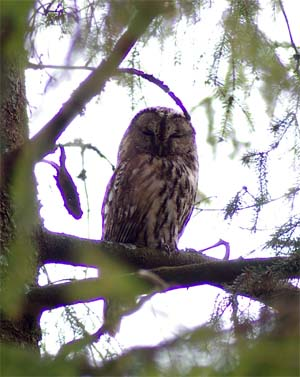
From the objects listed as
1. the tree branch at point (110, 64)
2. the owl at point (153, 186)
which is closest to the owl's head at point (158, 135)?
the owl at point (153, 186)

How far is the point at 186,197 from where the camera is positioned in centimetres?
460

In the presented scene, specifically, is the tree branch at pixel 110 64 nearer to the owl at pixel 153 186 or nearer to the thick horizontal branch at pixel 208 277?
the thick horizontal branch at pixel 208 277

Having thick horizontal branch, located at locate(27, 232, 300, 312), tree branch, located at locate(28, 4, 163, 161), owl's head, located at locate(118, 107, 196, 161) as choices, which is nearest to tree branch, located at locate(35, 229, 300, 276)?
thick horizontal branch, located at locate(27, 232, 300, 312)

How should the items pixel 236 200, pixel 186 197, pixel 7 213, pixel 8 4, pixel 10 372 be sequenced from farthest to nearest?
pixel 186 197 < pixel 236 200 < pixel 7 213 < pixel 8 4 < pixel 10 372

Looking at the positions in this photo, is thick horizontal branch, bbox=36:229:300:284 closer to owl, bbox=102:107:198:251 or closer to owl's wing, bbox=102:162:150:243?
owl, bbox=102:107:198:251

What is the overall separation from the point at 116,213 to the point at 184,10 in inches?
83.9

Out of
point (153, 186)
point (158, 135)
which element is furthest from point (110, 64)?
point (158, 135)

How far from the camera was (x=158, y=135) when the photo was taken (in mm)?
4883

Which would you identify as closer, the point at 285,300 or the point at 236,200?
the point at 285,300

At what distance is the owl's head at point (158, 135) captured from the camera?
191 inches

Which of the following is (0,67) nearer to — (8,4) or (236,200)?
(8,4)

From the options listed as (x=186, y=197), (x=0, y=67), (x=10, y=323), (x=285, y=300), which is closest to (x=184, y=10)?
(x=0, y=67)

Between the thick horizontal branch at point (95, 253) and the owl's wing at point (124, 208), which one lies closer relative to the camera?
the thick horizontal branch at point (95, 253)

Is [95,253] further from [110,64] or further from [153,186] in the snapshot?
[153,186]
